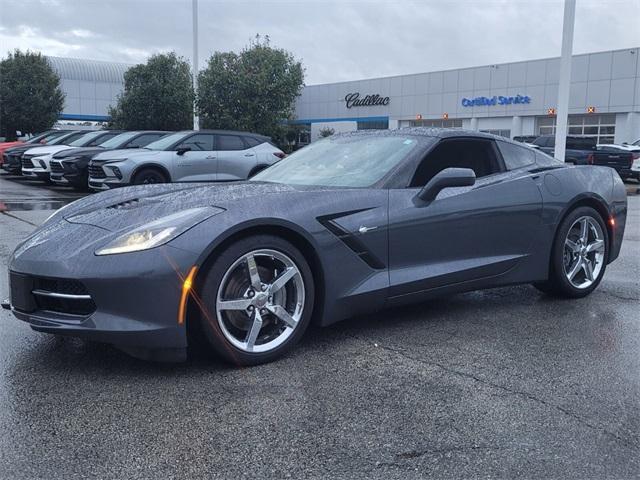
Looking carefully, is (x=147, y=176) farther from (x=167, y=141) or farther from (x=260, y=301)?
(x=260, y=301)

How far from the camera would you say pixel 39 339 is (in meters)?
4.03

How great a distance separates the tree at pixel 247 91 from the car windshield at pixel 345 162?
2255 cm

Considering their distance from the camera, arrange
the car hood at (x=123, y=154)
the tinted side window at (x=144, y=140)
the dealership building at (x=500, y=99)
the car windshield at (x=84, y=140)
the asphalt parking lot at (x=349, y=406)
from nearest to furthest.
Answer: the asphalt parking lot at (x=349, y=406)
the car hood at (x=123, y=154)
the tinted side window at (x=144, y=140)
the car windshield at (x=84, y=140)
the dealership building at (x=500, y=99)

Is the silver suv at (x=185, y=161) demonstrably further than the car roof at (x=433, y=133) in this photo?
Yes

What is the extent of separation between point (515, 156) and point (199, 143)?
403 inches

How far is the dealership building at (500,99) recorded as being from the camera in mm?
39250

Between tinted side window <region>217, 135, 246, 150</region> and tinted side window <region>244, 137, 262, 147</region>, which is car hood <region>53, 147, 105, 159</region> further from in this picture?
tinted side window <region>244, 137, 262, 147</region>

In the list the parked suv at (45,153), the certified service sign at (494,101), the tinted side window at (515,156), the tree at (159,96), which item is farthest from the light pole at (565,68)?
the certified service sign at (494,101)

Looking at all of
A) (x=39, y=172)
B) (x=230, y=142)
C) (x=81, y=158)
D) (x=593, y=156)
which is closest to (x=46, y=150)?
(x=39, y=172)

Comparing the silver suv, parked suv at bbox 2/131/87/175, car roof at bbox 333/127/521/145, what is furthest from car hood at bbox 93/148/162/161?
car roof at bbox 333/127/521/145

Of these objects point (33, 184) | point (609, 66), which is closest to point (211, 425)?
point (33, 184)

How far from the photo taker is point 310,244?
3795 mm

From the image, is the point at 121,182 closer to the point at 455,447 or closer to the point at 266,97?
the point at 455,447

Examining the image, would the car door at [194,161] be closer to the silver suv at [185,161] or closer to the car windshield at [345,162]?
the silver suv at [185,161]
